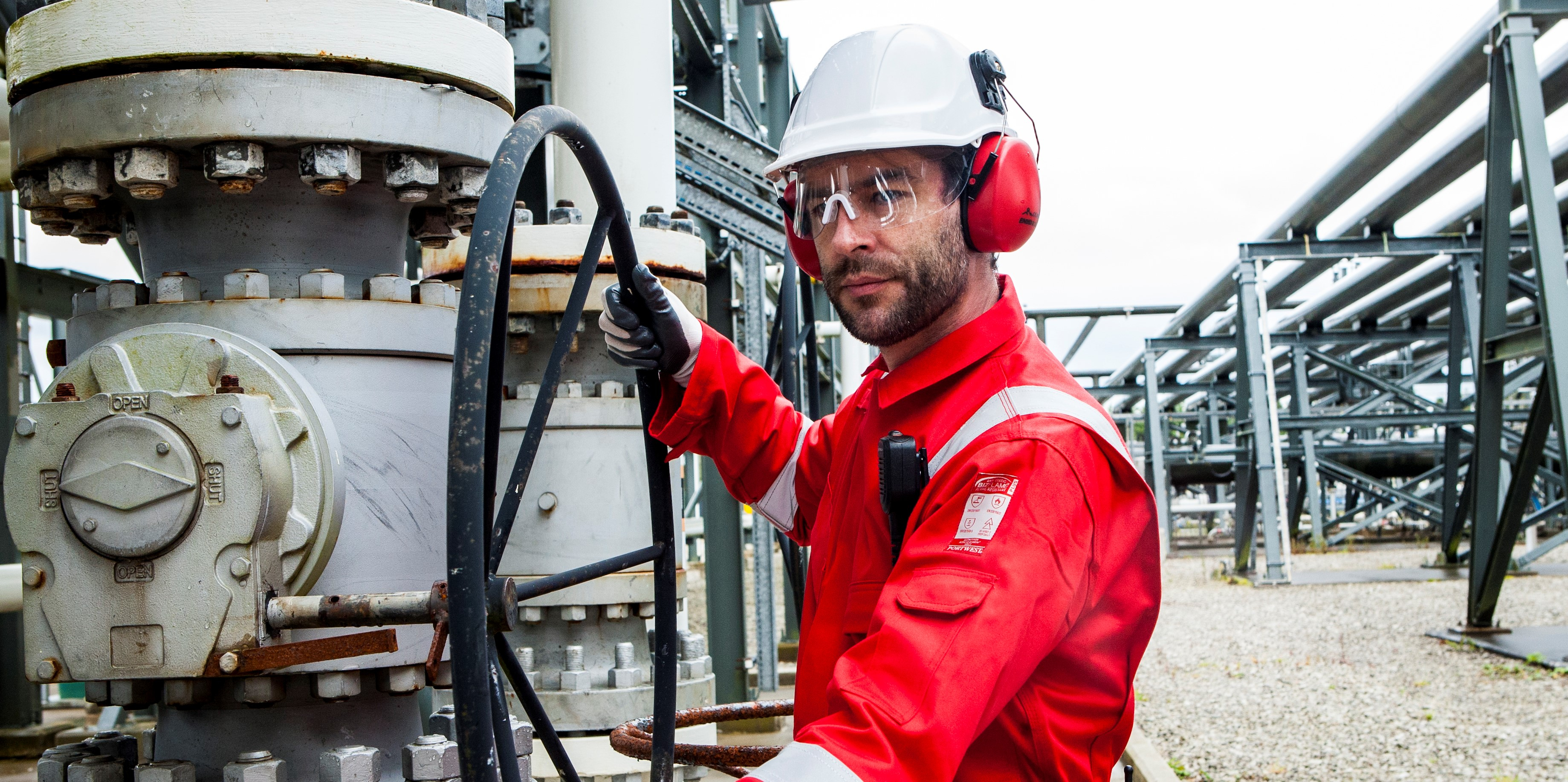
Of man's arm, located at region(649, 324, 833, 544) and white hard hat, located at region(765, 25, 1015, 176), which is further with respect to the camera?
man's arm, located at region(649, 324, 833, 544)

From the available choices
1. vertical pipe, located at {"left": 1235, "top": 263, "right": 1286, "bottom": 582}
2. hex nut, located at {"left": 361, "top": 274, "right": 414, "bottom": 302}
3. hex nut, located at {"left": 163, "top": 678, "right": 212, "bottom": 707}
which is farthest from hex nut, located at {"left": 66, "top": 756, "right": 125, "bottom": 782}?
vertical pipe, located at {"left": 1235, "top": 263, "right": 1286, "bottom": 582}

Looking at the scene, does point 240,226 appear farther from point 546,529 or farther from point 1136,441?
point 1136,441

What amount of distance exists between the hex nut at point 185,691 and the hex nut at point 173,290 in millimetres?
444

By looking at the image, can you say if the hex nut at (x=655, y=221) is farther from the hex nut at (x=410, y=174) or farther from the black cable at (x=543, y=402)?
the hex nut at (x=410, y=174)

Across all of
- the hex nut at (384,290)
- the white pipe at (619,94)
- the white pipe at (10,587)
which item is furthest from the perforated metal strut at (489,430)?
the white pipe at (10,587)

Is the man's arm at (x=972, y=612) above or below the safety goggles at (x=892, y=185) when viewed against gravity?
below

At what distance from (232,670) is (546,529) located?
37.0 inches

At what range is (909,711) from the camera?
114 cm

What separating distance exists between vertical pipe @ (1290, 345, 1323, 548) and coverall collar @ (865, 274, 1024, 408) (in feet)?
47.2

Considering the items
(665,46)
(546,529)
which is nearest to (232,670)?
(546,529)

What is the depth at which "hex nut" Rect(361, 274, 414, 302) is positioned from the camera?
4.97 feet

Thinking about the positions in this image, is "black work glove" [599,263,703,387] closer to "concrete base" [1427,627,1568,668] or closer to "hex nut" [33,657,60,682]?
"hex nut" [33,657,60,682]

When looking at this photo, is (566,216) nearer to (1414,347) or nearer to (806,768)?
(806,768)

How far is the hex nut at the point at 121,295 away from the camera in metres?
1.42
